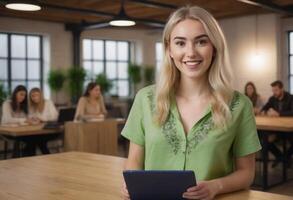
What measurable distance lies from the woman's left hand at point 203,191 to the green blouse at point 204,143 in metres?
0.07

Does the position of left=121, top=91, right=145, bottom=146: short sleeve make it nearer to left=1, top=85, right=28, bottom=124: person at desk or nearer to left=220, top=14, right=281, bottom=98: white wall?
left=1, top=85, right=28, bottom=124: person at desk

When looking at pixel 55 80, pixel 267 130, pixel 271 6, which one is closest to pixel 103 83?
pixel 55 80

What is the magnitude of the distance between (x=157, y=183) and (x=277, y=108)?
223 inches

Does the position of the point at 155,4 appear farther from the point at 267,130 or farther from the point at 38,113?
the point at 267,130

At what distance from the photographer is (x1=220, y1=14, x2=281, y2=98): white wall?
9109 millimetres

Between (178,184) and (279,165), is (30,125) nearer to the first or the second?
(279,165)

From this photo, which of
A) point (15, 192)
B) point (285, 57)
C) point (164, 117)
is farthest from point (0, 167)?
point (285, 57)

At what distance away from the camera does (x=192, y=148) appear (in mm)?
1428

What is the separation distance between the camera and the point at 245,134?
1.45 meters

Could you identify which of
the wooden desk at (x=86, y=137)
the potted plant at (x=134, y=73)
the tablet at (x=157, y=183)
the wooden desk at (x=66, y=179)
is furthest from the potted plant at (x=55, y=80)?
the tablet at (x=157, y=183)

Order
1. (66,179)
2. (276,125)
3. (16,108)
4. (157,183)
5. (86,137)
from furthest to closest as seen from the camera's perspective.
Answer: (16,108) < (86,137) < (276,125) < (66,179) < (157,183)

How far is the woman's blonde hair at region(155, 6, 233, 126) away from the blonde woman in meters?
4.59

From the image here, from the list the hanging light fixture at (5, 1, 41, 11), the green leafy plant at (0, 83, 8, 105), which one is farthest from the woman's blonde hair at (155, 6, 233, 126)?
the green leafy plant at (0, 83, 8, 105)

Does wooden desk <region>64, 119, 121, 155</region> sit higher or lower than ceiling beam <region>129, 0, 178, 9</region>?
lower
